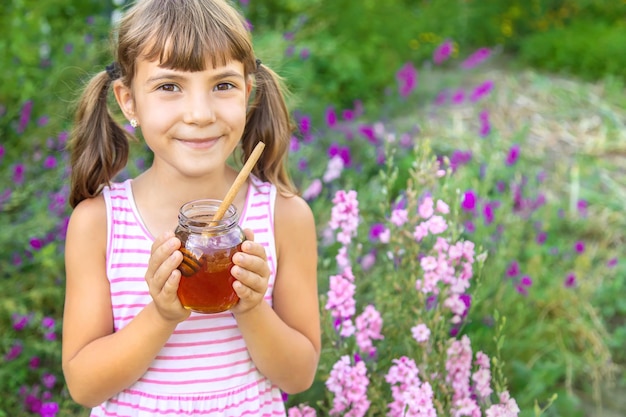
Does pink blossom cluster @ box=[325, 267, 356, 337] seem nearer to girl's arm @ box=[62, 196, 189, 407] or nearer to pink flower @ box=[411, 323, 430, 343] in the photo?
pink flower @ box=[411, 323, 430, 343]

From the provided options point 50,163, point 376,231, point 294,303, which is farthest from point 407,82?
point 294,303

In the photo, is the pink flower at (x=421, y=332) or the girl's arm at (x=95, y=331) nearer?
the girl's arm at (x=95, y=331)

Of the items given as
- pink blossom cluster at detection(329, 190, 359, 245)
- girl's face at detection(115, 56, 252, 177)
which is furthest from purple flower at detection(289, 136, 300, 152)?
girl's face at detection(115, 56, 252, 177)

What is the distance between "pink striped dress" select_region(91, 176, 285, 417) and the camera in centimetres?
183

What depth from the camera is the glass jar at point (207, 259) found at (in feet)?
4.99

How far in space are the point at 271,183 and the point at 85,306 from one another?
1.69 feet

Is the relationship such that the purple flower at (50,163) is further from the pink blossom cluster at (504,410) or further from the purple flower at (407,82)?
the purple flower at (407,82)

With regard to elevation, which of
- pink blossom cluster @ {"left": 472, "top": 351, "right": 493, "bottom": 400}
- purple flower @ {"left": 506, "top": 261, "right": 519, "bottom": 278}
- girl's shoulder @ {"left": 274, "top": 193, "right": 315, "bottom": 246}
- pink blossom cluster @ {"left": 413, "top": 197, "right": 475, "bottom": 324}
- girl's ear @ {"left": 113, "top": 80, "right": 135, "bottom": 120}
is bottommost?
purple flower @ {"left": 506, "top": 261, "right": 519, "bottom": 278}

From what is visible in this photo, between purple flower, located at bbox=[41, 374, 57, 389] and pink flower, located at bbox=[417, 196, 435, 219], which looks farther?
purple flower, located at bbox=[41, 374, 57, 389]

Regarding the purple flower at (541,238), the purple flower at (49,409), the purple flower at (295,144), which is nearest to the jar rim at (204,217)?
the purple flower at (49,409)

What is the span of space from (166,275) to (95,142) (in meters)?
0.60

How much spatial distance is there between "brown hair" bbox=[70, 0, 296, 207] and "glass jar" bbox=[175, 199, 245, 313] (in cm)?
35

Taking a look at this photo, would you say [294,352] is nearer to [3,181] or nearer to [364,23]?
[3,181]

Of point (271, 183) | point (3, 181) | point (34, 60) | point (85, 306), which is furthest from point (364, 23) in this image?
point (85, 306)
